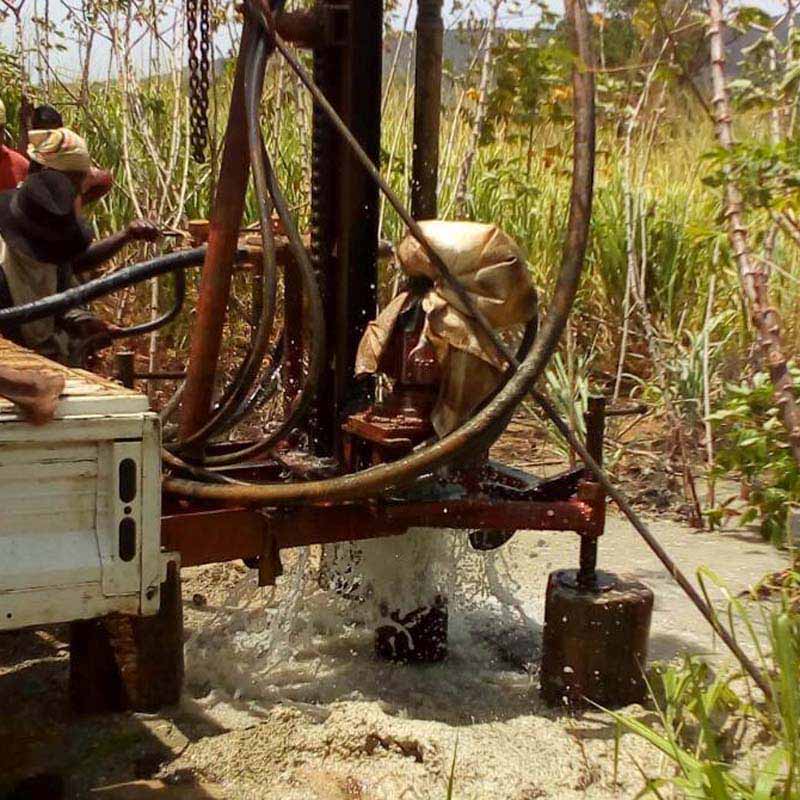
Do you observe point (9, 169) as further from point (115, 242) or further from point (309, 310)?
point (309, 310)

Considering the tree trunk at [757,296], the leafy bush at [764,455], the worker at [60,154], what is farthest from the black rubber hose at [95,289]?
the leafy bush at [764,455]

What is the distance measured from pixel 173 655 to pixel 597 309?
15.5ft

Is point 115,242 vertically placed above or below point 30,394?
above

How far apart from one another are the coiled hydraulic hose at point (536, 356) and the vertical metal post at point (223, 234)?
430 millimetres

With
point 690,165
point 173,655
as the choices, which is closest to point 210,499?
point 173,655

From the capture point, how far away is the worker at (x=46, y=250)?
413 centimetres

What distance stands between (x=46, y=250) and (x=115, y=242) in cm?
29

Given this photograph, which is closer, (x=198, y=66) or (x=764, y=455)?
(x=198, y=66)

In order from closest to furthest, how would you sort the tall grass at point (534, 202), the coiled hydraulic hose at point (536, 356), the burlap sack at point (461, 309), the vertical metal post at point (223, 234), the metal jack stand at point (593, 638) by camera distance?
the coiled hydraulic hose at point (536, 356), the burlap sack at point (461, 309), the vertical metal post at point (223, 234), the metal jack stand at point (593, 638), the tall grass at point (534, 202)

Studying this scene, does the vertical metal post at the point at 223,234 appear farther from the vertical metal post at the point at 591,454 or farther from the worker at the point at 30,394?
the vertical metal post at the point at 591,454

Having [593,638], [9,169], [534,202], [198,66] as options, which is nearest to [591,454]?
[593,638]

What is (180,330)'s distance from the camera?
7.38 meters

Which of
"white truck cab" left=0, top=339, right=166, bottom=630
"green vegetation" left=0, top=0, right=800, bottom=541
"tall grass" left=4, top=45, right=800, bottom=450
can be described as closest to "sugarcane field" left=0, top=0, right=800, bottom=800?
"white truck cab" left=0, top=339, right=166, bottom=630

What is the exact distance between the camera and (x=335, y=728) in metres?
3.39
